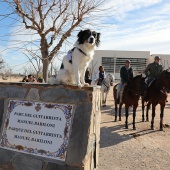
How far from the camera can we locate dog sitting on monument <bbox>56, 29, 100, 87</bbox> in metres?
4.20

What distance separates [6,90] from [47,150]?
1412 millimetres

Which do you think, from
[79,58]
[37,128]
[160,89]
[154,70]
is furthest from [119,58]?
[37,128]

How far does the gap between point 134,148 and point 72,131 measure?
302 centimetres

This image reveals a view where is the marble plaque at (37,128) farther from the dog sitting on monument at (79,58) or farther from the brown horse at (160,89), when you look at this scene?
the brown horse at (160,89)

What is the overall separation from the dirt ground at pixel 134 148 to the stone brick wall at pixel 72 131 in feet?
3.96

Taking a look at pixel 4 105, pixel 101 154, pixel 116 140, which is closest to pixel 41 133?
pixel 4 105

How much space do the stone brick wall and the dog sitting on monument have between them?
264 mm

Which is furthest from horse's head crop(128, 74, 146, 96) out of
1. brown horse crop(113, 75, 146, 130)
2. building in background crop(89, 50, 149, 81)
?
building in background crop(89, 50, 149, 81)

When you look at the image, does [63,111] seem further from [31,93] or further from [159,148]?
[159,148]

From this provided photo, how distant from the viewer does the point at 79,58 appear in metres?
4.20

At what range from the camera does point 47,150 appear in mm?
3998

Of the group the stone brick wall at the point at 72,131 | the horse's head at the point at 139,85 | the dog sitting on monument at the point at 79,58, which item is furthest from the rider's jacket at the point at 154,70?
the stone brick wall at the point at 72,131

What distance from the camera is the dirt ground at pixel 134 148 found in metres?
5.27

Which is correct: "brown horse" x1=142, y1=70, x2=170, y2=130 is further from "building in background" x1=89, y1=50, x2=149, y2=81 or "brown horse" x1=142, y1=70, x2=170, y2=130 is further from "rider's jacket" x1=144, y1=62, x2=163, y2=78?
"building in background" x1=89, y1=50, x2=149, y2=81
